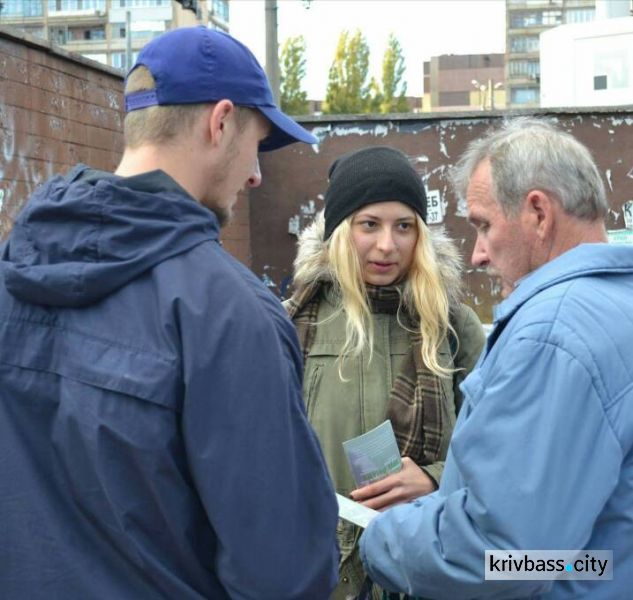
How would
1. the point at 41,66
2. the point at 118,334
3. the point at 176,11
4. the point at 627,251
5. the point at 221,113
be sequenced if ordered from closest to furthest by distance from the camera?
the point at 118,334
the point at 221,113
the point at 627,251
the point at 41,66
the point at 176,11

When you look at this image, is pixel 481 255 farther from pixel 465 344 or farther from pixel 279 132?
pixel 465 344

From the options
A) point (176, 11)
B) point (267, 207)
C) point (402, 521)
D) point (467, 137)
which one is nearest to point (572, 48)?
point (467, 137)

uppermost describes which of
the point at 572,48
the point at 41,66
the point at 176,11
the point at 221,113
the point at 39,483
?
the point at 176,11

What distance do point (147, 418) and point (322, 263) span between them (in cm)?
183

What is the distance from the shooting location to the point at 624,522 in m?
1.94

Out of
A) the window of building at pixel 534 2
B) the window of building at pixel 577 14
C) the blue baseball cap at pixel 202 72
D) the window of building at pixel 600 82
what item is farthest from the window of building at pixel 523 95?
the blue baseball cap at pixel 202 72

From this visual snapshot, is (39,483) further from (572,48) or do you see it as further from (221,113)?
(572,48)

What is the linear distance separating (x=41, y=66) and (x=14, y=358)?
17.4 feet

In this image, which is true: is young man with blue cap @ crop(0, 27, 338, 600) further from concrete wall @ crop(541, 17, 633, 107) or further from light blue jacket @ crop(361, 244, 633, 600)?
concrete wall @ crop(541, 17, 633, 107)

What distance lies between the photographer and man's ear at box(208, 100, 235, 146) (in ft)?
6.07

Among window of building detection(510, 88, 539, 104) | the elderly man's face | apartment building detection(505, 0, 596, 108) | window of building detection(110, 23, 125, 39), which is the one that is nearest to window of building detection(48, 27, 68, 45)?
window of building detection(110, 23, 125, 39)

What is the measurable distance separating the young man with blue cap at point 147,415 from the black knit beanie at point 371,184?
5.37 feet

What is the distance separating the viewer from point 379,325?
10.9ft

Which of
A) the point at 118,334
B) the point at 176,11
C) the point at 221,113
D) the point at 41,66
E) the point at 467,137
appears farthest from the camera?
the point at 176,11
